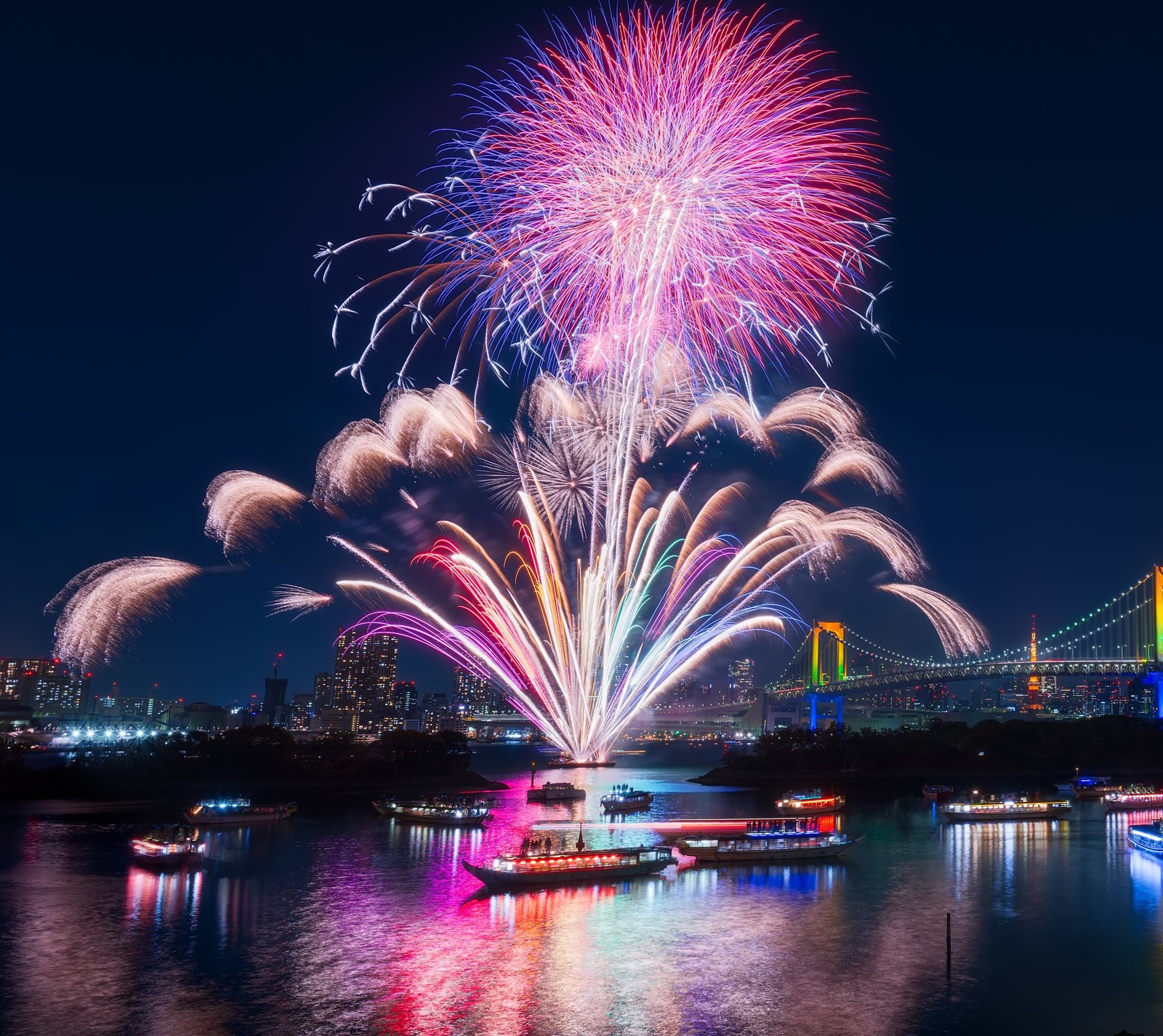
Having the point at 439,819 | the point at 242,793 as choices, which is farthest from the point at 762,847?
the point at 242,793

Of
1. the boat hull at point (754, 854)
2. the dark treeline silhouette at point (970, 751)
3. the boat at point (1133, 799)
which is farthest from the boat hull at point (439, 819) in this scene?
the dark treeline silhouette at point (970, 751)

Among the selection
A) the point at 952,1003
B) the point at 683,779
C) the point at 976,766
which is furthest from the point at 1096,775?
the point at 952,1003

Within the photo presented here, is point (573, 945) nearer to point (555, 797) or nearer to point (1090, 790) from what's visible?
point (555, 797)

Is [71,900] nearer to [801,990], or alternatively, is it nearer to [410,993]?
[410,993]

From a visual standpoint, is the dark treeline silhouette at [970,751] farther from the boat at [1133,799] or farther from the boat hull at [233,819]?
the boat hull at [233,819]

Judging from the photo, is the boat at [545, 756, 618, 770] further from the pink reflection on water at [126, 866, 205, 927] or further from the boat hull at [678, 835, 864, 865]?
the pink reflection on water at [126, 866, 205, 927]
